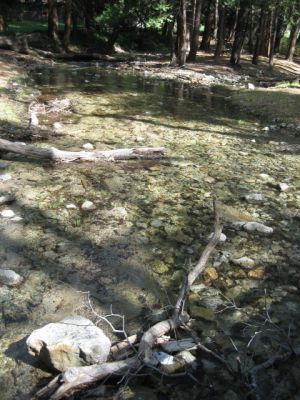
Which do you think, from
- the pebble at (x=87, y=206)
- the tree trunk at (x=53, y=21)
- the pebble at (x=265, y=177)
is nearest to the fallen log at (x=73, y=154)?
the pebble at (x=87, y=206)

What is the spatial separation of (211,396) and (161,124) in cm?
769

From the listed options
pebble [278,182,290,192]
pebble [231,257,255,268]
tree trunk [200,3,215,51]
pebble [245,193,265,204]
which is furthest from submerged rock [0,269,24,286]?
tree trunk [200,3,215,51]

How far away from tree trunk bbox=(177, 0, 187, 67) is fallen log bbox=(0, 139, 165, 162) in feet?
49.5

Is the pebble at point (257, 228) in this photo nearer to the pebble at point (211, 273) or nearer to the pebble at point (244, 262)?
the pebble at point (244, 262)

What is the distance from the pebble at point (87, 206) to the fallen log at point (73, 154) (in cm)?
144

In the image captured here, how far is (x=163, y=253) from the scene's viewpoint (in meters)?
4.51

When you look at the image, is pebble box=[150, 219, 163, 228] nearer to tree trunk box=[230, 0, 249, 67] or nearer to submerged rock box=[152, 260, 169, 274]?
submerged rock box=[152, 260, 169, 274]

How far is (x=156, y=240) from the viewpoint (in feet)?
15.6

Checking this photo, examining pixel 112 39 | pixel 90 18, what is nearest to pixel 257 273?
pixel 112 39

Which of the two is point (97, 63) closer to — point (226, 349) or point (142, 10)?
point (142, 10)

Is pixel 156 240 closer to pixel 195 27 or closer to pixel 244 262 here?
pixel 244 262

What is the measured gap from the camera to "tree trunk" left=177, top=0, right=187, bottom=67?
20.3m

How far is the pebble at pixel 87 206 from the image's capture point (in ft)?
17.6

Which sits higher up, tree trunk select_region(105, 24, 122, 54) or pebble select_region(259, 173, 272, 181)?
tree trunk select_region(105, 24, 122, 54)
